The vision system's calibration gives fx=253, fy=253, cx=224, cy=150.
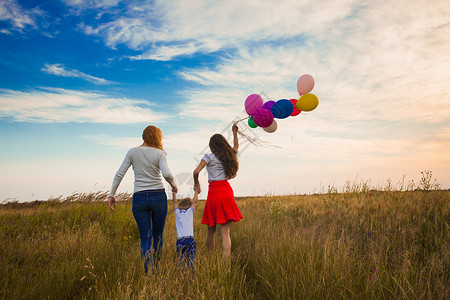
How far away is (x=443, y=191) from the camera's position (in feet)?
21.8

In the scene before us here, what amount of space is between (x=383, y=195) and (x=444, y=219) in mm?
2853

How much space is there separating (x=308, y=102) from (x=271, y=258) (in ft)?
11.3

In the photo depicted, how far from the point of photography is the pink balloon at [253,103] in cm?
550

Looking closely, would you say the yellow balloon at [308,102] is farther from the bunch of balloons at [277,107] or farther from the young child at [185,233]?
the young child at [185,233]

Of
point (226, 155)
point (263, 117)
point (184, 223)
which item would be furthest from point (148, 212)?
point (263, 117)

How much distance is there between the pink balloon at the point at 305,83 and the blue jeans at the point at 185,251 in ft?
13.5

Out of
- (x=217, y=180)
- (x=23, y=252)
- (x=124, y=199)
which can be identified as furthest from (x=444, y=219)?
(x=124, y=199)

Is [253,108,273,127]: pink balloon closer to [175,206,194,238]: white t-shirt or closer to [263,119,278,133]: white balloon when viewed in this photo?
[263,119,278,133]: white balloon

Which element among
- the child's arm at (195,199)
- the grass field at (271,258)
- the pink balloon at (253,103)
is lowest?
the grass field at (271,258)

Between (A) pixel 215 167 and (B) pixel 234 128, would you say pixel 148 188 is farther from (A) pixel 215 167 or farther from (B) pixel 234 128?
(B) pixel 234 128

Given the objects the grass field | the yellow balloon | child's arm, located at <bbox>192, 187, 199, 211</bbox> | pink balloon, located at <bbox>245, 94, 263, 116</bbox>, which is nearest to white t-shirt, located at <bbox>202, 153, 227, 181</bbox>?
child's arm, located at <bbox>192, 187, 199, 211</bbox>

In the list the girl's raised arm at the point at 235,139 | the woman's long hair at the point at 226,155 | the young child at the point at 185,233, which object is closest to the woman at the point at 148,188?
the young child at the point at 185,233

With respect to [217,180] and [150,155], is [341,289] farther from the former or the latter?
[150,155]

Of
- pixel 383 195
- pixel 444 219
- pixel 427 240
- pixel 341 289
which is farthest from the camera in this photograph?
pixel 383 195
